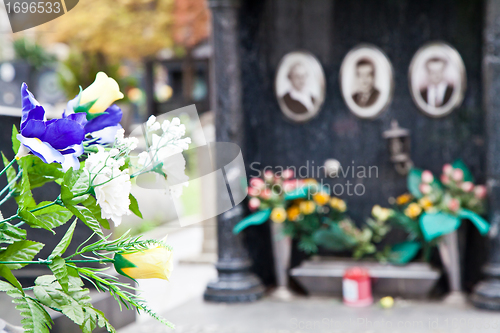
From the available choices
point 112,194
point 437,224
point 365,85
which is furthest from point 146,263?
point 365,85

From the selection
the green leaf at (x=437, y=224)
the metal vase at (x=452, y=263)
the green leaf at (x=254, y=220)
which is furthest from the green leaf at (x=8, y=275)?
the metal vase at (x=452, y=263)

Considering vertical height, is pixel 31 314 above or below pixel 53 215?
below

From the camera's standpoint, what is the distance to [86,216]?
35.8 inches

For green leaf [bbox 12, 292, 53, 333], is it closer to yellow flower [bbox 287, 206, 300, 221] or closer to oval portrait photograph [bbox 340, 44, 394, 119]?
yellow flower [bbox 287, 206, 300, 221]

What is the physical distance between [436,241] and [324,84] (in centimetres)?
171

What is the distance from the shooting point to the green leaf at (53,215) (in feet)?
3.10

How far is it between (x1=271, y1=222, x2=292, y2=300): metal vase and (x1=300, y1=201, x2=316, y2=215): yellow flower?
0.82ft

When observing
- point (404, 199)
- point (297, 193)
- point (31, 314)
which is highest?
point (31, 314)

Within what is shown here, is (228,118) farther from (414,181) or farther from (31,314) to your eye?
(31,314)

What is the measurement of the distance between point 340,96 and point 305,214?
1135mm

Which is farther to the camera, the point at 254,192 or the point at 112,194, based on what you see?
the point at 254,192

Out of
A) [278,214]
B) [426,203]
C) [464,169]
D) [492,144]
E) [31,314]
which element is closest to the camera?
[31,314]

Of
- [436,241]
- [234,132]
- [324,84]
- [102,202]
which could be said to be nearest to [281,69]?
[324,84]

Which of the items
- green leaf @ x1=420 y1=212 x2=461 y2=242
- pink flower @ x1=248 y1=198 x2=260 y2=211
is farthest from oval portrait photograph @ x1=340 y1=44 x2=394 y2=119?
pink flower @ x1=248 y1=198 x2=260 y2=211
